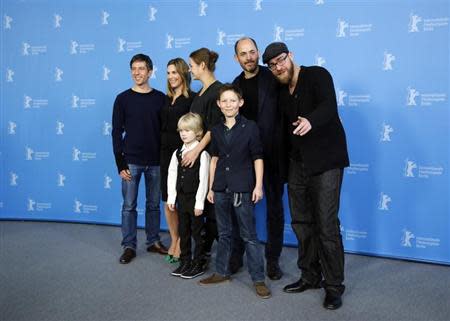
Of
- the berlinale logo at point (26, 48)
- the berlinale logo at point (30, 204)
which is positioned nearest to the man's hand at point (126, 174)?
the berlinale logo at point (30, 204)

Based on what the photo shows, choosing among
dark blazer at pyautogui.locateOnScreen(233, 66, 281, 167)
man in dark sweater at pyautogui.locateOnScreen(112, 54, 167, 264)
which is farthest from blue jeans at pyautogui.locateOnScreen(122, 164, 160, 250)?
dark blazer at pyautogui.locateOnScreen(233, 66, 281, 167)

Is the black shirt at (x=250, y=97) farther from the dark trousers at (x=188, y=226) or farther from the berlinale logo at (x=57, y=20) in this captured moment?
the berlinale logo at (x=57, y=20)

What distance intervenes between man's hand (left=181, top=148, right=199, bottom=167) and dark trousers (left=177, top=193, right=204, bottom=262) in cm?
21

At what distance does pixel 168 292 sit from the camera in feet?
9.51

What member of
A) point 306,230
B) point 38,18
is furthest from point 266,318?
point 38,18

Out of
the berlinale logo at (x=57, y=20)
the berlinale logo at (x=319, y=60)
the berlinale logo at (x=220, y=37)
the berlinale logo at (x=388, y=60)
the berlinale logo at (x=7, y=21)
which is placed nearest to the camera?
the berlinale logo at (x=388, y=60)

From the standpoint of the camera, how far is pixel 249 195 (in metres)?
2.82

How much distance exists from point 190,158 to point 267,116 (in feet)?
1.96

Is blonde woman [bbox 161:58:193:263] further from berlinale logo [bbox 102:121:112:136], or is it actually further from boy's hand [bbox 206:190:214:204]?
berlinale logo [bbox 102:121:112:136]

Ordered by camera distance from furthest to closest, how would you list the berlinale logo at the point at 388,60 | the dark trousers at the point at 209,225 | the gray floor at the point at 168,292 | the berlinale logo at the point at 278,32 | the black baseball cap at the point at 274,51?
the berlinale logo at the point at 278,32 → the berlinale logo at the point at 388,60 → the dark trousers at the point at 209,225 → the gray floor at the point at 168,292 → the black baseball cap at the point at 274,51

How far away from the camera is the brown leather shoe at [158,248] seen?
3683 mm

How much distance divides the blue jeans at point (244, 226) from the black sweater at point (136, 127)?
0.87m

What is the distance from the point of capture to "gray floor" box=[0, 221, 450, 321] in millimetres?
2574

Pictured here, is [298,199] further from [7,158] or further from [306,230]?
[7,158]
